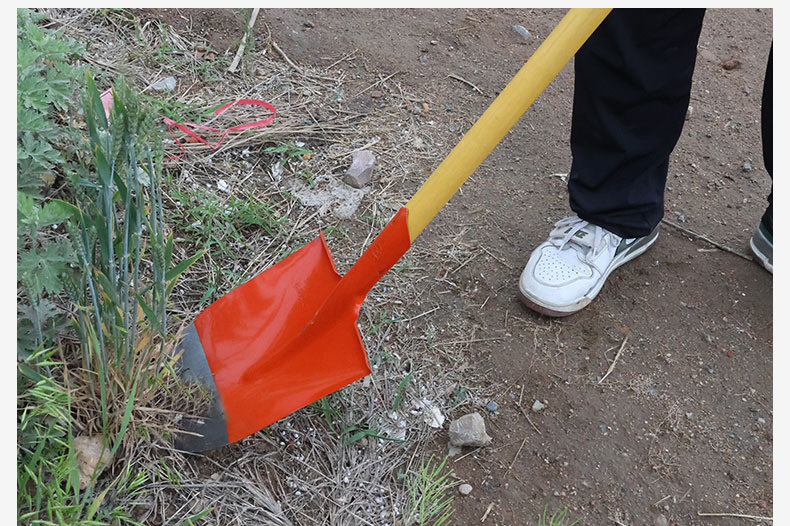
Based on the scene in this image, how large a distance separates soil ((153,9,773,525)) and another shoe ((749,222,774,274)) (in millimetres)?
40

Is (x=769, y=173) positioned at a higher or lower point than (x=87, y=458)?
higher

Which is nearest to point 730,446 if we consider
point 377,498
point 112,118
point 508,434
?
point 508,434

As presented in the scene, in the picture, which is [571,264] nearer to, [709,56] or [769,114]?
[769,114]

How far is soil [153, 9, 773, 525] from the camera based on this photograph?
158cm

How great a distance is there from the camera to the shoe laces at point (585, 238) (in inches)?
76.6

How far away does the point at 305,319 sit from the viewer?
153 centimetres

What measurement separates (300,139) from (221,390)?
1.00m

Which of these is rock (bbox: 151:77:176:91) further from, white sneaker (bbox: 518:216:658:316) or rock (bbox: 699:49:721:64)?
rock (bbox: 699:49:721:64)

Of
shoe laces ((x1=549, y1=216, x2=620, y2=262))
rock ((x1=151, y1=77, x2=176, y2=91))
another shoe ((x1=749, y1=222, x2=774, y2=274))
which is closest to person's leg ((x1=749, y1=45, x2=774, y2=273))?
another shoe ((x1=749, y1=222, x2=774, y2=274))

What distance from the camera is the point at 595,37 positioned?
1669 mm

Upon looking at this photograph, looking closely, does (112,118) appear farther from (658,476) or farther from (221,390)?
(658,476)

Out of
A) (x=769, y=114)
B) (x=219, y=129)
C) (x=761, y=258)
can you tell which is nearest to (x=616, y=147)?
(x=769, y=114)

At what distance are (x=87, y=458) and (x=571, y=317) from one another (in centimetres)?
124

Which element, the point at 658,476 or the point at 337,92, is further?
the point at 337,92
